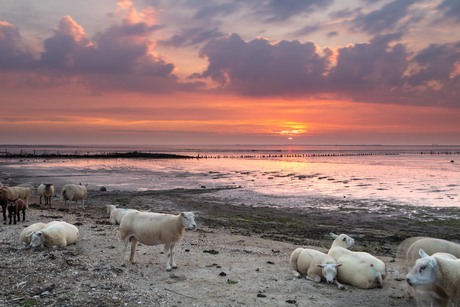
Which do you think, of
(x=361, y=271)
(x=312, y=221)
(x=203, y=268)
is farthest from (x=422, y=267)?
(x=312, y=221)

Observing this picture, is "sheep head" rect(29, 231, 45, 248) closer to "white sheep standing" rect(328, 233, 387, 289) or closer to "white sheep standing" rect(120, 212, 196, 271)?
"white sheep standing" rect(120, 212, 196, 271)

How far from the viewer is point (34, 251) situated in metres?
12.3

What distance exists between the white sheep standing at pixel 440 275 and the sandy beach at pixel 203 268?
1562 millimetres

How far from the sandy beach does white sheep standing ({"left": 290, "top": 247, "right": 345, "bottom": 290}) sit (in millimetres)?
217

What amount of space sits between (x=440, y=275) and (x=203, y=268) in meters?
6.12

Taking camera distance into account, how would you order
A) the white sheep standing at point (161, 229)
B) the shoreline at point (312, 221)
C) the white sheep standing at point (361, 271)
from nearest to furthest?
1. the white sheep standing at point (361, 271)
2. the white sheep standing at point (161, 229)
3. the shoreline at point (312, 221)

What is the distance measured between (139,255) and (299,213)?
15.3 metres

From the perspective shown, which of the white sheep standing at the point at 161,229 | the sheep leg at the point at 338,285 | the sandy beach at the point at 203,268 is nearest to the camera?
the sandy beach at the point at 203,268

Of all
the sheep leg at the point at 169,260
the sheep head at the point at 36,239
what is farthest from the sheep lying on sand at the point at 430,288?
the sheep head at the point at 36,239

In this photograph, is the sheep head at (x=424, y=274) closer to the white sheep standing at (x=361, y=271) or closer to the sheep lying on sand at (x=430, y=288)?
the sheep lying on sand at (x=430, y=288)

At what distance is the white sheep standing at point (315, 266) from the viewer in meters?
10.3

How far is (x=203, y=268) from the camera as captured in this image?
11.4 metres

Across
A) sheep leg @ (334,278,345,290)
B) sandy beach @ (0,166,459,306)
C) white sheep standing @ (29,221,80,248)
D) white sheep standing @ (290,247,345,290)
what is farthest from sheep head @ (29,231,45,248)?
sheep leg @ (334,278,345,290)

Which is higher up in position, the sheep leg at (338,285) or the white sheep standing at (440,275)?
the white sheep standing at (440,275)
